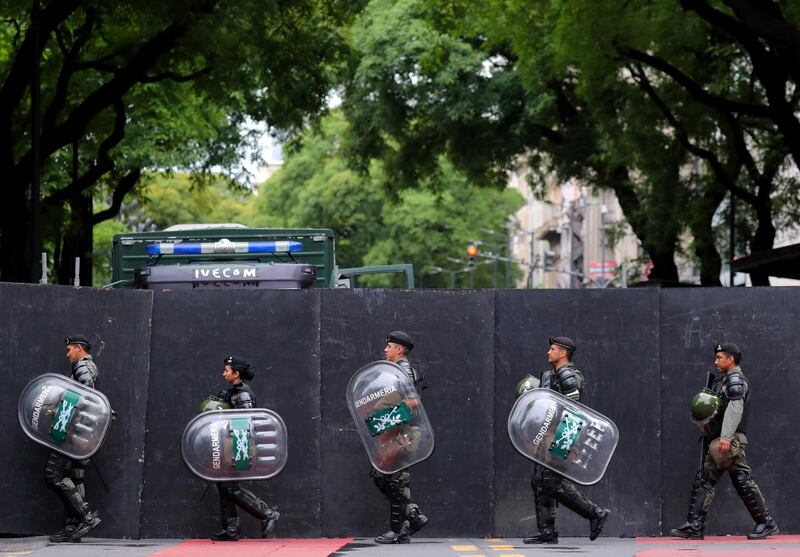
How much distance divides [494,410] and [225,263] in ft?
16.2

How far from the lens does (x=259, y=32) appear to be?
950 inches

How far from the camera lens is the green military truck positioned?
677 inches

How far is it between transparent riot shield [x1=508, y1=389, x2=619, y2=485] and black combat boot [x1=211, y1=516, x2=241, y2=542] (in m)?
2.42

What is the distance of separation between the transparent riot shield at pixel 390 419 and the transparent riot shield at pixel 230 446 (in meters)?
0.76

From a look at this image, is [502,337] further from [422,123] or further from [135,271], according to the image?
[422,123]

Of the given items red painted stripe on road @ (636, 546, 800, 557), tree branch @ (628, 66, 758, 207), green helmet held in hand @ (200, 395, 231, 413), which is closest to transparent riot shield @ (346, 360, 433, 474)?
green helmet held in hand @ (200, 395, 231, 413)

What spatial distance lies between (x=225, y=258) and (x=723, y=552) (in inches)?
301

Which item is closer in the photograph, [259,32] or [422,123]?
[259,32]

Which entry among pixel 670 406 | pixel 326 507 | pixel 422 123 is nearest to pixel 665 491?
pixel 670 406

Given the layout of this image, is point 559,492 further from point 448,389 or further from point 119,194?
point 119,194

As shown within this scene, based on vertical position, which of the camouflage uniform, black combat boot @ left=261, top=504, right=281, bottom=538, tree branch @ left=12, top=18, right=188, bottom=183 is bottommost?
black combat boot @ left=261, top=504, right=281, bottom=538

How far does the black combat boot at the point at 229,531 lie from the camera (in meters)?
13.2

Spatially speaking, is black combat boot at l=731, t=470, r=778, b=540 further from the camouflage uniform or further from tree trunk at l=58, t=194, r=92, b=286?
tree trunk at l=58, t=194, r=92, b=286

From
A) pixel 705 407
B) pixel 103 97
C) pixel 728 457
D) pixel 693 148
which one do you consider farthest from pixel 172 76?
pixel 728 457
